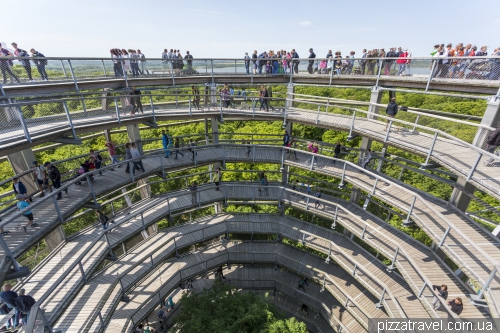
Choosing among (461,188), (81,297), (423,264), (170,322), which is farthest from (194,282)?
(461,188)

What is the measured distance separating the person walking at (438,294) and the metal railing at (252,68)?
8974 mm

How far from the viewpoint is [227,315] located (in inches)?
565

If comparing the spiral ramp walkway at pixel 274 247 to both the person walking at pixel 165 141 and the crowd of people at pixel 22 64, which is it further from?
the crowd of people at pixel 22 64

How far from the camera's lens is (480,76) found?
1157 cm

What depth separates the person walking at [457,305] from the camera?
9867 mm

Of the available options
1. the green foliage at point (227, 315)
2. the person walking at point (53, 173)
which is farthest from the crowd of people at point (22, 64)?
the green foliage at point (227, 315)

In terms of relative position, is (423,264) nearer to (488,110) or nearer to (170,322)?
(488,110)

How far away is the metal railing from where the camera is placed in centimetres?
1213

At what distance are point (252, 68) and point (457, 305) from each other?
16.3 metres

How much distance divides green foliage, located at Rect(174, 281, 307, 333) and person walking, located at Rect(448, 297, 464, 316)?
6.88 metres

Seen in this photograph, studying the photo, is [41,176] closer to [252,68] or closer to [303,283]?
[252,68]

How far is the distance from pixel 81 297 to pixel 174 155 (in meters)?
9.50

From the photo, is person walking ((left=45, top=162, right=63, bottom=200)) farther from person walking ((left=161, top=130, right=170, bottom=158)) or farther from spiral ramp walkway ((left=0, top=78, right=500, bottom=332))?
person walking ((left=161, top=130, right=170, bottom=158))

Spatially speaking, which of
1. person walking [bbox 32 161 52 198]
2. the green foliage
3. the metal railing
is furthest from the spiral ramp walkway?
the green foliage
